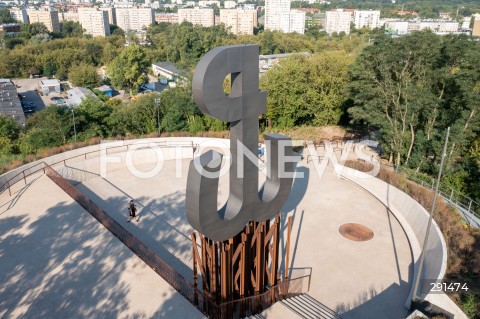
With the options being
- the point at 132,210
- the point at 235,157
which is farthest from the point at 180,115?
the point at 235,157

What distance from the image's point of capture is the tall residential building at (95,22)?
139038mm

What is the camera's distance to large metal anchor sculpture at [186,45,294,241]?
8.32 meters

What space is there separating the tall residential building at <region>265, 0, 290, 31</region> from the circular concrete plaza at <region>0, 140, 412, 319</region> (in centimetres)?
15067

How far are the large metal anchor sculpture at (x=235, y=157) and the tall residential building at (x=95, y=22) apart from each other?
474ft

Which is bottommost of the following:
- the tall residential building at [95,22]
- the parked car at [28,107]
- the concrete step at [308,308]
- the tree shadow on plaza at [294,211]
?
the parked car at [28,107]

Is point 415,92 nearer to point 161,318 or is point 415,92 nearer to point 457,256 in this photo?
point 457,256

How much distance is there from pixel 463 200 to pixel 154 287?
650 inches

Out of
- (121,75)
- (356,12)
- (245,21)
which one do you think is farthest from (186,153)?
(356,12)

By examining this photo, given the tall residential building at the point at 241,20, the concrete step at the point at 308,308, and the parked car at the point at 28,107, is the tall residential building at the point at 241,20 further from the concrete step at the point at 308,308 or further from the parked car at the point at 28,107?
the concrete step at the point at 308,308

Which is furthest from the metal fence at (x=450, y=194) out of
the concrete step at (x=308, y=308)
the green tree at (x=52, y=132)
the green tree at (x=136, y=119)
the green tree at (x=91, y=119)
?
the green tree at (x=52, y=132)

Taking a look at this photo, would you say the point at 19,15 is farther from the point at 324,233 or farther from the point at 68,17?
the point at 324,233

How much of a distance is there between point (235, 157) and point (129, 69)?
210ft

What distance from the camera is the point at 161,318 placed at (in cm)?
1054

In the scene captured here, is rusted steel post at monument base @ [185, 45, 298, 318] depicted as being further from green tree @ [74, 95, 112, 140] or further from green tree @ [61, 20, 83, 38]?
green tree @ [61, 20, 83, 38]
